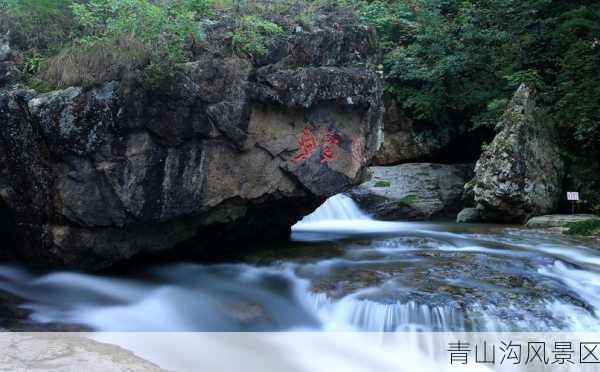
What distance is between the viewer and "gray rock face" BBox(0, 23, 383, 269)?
721 centimetres

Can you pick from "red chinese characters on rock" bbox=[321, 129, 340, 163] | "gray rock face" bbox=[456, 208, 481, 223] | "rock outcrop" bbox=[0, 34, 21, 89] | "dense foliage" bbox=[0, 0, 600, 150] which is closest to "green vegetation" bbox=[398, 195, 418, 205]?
"gray rock face" bbox=[456, 208, 481, 223]

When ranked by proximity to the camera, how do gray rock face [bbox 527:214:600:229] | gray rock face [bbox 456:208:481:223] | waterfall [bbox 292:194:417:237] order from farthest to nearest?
1. gray rock face [bbox 456:208:481:223]
2. gray rock face [bbox 527:214:600:229]
3. waterfall [bbox 292:194:417:237]

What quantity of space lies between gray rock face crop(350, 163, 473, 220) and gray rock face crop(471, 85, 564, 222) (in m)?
1.55

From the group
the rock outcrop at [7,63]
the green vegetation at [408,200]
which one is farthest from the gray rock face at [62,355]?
the green vegetation at [408,200]

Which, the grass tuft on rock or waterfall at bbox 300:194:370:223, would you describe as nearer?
waterfall at bbox 300:194:370:223

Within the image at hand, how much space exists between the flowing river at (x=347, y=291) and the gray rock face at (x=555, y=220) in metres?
2.43

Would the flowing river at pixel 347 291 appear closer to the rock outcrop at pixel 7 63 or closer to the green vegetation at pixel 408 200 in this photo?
the rock outcrop at pixel 7 63

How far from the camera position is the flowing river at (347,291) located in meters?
6.24

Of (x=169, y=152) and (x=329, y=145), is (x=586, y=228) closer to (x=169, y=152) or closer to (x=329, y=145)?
(x=329, y=145)

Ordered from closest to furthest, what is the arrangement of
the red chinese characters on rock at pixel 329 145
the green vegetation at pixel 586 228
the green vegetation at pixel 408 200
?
the red chinese characters on rock at pixel 329 145 < the green vegetation at pixel 586 228 < the green vegetation at pixel 408 200

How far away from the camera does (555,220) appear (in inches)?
467

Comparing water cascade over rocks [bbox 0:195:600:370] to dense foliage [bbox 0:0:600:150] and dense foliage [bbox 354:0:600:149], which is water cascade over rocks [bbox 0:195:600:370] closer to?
dense foliage [bbox 0:0:600:150]

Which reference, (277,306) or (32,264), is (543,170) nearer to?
(277,306)

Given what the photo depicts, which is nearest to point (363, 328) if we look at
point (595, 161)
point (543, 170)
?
point (543, 170)
